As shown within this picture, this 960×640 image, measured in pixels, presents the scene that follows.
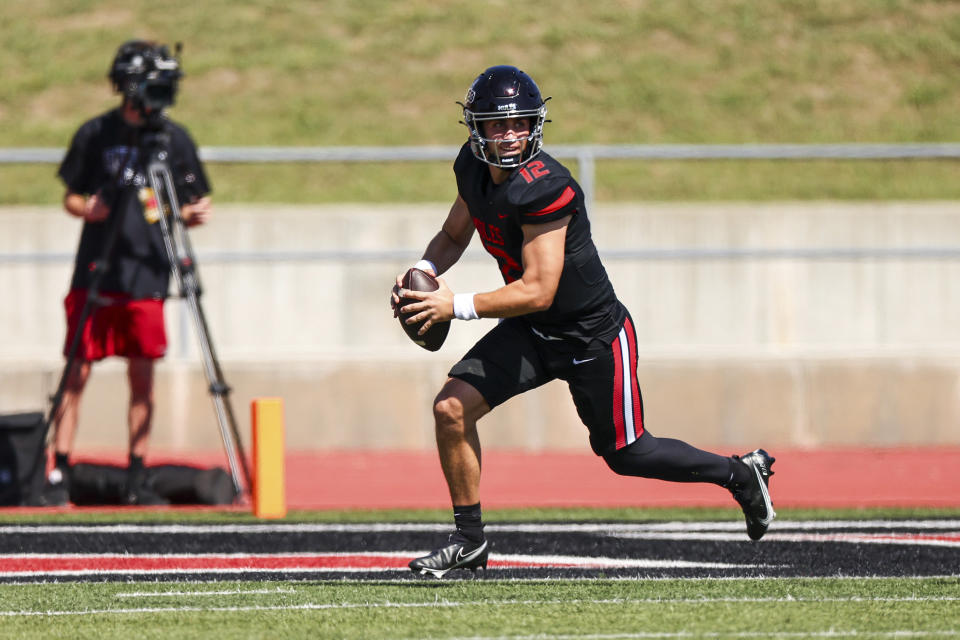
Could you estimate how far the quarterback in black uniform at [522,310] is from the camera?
5.88 meters

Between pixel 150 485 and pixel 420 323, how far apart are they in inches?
130

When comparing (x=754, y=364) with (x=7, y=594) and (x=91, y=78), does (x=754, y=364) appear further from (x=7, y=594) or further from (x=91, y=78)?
(x=91, y=78)

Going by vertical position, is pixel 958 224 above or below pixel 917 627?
above

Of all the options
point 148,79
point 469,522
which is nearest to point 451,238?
point 469,522

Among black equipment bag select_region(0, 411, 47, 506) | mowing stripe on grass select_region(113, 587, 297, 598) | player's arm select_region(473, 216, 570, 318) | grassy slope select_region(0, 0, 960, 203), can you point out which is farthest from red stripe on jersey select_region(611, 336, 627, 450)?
grassy slope select_region(0, 0, 960, 203)

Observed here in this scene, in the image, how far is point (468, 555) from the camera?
616 cm

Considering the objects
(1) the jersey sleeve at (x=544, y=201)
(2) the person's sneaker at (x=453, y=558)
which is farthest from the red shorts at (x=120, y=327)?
(1) the jersey sleeve at (x=544, y=201)

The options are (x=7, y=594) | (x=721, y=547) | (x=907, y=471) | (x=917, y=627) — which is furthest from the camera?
(x=907, y=471)

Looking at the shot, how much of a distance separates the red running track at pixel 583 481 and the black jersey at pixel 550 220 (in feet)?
9.70

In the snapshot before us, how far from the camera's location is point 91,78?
69.2 ft

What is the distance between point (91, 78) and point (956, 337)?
37.2 feet

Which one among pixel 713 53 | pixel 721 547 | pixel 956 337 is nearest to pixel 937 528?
pixel 721 547

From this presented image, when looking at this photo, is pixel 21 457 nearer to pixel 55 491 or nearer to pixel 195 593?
pixel 55 491

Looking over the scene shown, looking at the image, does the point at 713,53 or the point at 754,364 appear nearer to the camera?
the point at 754,364
